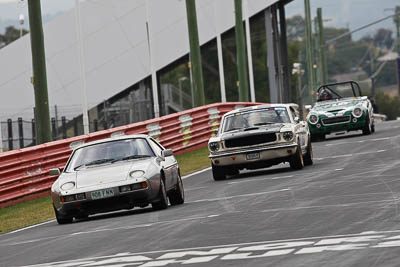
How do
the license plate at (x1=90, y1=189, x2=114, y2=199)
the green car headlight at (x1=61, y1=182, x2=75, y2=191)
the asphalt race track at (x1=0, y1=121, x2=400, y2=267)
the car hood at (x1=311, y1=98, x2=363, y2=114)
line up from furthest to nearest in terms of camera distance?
the car hood at (x1=311, y1=98, x2=363, y2=114)
the green car headlight at (x1=61, y1=182, x2=75, y2=191)
the license plate at (x1=90, y1=189, x2=114, y2=199)
the asphalt race track at (x1=0, y1=121, x2=400, y2=267)

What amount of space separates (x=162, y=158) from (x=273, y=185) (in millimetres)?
2478

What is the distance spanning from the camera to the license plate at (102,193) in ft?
49.2

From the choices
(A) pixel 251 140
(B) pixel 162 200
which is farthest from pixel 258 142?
(B) pixel 162 200

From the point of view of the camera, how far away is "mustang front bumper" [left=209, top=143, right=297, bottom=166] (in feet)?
67.7

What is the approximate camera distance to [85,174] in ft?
51.1

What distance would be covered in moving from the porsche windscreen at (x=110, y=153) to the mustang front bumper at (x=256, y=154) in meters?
4.59

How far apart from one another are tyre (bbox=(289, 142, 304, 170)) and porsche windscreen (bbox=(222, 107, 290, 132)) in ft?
2.86

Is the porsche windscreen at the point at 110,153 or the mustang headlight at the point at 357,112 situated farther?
the mustang headlight at the point at 357,112

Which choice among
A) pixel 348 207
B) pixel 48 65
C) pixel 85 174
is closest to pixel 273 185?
pixel 85 174

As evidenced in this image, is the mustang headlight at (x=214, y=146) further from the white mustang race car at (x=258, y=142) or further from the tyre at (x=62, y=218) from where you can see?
the tyre at (x=62, y=218)

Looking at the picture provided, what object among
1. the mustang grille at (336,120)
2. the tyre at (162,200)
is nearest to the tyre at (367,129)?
the mustang grille at (336,120)

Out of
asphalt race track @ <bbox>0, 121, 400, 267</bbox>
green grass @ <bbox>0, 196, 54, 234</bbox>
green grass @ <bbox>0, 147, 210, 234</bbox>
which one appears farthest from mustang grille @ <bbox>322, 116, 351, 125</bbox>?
asphalt race track @ <bbox>0, 121, 400, 267</bbox>

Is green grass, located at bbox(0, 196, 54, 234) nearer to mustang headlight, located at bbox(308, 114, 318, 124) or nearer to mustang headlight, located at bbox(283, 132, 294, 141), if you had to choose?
mustang headlight, located at bbox(283, 132, 294, 141)

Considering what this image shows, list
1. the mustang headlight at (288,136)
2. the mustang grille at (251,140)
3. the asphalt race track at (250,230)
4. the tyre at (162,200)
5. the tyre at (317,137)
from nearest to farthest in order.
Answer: the asphalt race track at (250,230) < the tyre at (162,200) < the mustang headlight at (288,136) < the mustang grille at (251,140) < the tyre at (317,137)
